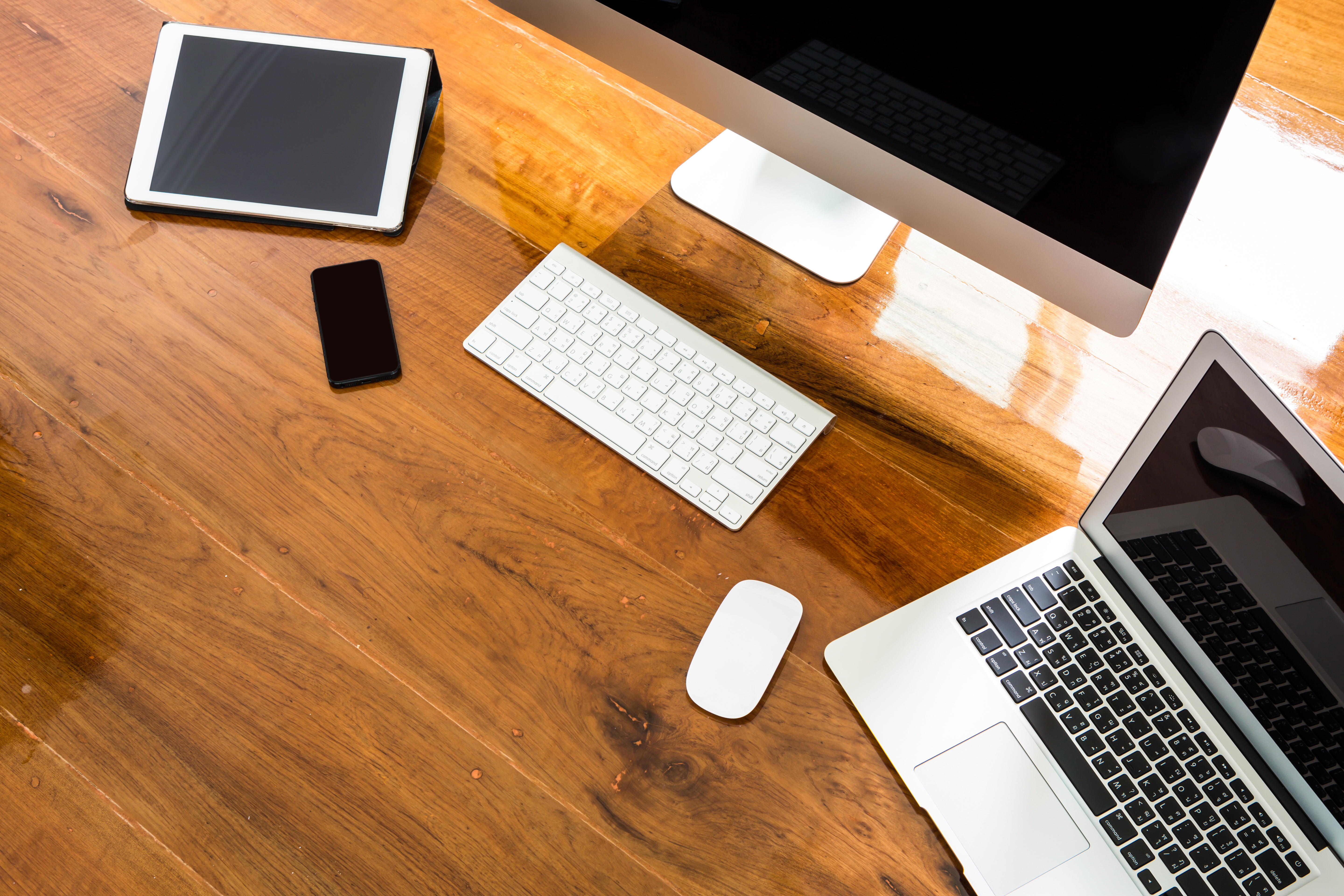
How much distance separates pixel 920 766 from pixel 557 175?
689 millimetres

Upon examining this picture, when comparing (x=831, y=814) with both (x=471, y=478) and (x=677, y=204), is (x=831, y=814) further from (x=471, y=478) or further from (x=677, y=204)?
(x=677, y=204)

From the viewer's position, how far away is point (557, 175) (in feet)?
3.10

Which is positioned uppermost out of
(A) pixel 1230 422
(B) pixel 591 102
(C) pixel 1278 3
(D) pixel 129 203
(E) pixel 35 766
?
(C) pixel 1278 3

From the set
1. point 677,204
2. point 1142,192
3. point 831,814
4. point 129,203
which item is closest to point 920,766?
point 831,814

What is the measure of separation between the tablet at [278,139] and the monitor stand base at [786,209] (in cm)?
30

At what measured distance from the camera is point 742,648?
28.1 inches

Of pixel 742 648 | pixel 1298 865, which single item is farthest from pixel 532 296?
pixel 1298 865

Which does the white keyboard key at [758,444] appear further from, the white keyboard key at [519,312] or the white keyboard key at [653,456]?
the white keyboard key at [519,312]

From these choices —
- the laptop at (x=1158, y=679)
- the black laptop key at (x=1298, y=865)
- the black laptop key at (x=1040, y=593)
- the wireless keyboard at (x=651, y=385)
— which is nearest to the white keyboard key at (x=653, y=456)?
the wireless keyboard at (x=651, y=385)

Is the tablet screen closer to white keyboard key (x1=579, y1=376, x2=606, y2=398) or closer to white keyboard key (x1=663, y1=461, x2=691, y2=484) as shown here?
white keyboard key (x1=579, y1=376, x2=606, y2=398)

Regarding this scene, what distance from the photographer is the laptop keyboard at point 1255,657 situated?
23.0 inches

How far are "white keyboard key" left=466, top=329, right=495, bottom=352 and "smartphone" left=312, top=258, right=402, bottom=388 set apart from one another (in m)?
0.07

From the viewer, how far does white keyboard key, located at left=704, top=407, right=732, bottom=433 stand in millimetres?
787

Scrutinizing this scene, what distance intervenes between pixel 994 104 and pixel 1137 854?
0.55m
